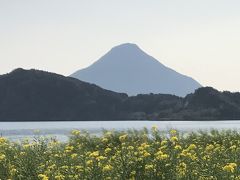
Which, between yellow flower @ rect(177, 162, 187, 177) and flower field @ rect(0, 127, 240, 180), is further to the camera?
yellow flower @ rect(177, 162, 187, 177)

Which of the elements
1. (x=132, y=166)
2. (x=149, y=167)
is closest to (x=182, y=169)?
(x=149, y=167)

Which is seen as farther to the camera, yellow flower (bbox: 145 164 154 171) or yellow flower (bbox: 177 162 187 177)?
yellow flower (bbox: 177 162 187 177)

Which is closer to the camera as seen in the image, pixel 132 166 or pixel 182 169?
pixel 132 166

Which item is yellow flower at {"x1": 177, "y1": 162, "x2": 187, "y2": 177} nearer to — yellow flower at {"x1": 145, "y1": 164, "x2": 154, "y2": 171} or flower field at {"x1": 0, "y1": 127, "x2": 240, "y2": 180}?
flower field at {"x1": 0, "y1": 127, "x2": 240, "y2": 180}

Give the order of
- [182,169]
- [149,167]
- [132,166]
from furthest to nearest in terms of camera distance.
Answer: [182,169] → [132,166] → [149,167]

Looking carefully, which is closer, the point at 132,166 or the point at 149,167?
the point at 149,167

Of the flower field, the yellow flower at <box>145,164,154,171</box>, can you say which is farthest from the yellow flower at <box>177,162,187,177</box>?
the yellow flower at <box>145,164,154,171</box>

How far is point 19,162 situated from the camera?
1230 centimetres

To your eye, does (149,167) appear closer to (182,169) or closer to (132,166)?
(132,166)

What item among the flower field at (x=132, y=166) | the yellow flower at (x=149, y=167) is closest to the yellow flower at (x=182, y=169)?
the flower field at (x=132, y=166)

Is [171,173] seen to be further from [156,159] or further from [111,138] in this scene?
[111,138]

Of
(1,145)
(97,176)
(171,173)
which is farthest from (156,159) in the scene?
(1,145)

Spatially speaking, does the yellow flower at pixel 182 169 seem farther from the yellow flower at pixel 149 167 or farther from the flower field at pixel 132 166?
the yellow flower at pixel 149 167

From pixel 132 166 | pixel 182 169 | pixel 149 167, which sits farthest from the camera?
pixel 182 169
